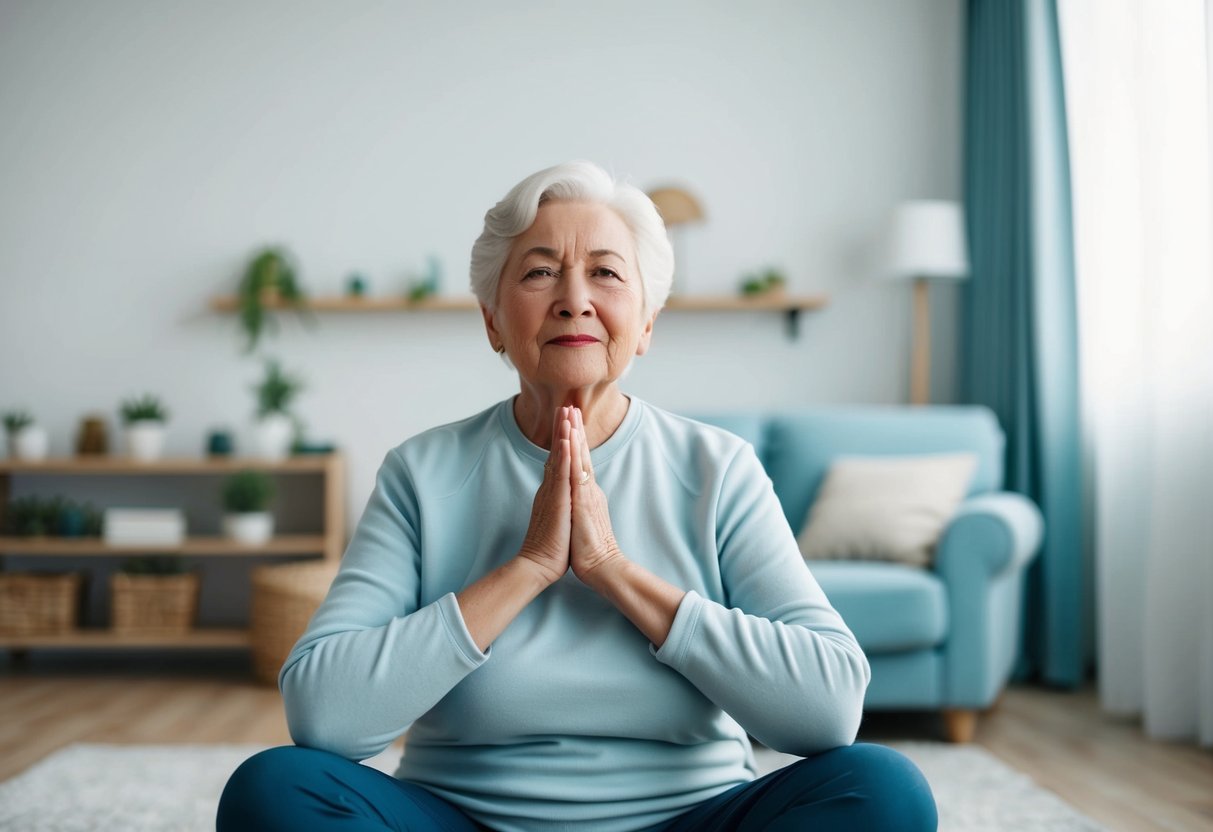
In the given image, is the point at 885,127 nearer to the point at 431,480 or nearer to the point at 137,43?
the point at 137,43

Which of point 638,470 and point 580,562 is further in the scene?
point 638,470

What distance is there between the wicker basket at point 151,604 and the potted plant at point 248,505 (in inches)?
10.3

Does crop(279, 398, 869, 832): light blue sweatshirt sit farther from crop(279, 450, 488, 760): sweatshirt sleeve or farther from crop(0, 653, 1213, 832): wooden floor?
crop(0, 653, 1213, 832): wooden floor

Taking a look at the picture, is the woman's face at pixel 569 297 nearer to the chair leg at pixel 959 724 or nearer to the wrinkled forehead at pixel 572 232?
the wrinkled forehead at pixel 572 232

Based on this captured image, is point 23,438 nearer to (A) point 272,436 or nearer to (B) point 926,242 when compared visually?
(A) point 272,436

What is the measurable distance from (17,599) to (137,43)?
2.23 meters

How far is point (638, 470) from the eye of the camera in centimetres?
131

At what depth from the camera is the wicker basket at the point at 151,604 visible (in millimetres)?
3826

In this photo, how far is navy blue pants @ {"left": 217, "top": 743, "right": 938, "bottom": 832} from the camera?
1.03 meters

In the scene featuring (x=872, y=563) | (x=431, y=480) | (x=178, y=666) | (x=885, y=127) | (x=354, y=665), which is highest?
(x=885, y=127)

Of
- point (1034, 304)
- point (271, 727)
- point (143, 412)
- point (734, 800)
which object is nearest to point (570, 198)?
point (734, 800)

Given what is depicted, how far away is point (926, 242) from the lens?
12.6ft

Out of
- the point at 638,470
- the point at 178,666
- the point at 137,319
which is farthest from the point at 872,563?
the point at 137,319

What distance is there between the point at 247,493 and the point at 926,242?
8.77 ft
